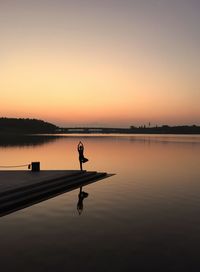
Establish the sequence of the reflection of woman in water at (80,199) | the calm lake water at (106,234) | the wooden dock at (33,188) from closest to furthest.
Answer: the calm lake water at (106,234) → the wooden dock at (33,188) → the reflection of woman in water at (80,199)

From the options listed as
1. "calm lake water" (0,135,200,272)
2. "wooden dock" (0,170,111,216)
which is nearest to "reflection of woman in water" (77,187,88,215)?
"calm lake water" (0,135,200,272)

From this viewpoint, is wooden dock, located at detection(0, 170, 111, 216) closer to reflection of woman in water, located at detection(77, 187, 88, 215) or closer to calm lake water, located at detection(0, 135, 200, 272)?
calm lake water, located at detection(0, 135, 200, 272)

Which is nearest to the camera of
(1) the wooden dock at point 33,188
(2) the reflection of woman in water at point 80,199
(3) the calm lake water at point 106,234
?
(3) the calm lake water at point 106,234

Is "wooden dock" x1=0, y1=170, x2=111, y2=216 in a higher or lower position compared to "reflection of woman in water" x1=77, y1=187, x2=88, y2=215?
higher

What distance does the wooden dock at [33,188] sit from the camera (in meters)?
19.2

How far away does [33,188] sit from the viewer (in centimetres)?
2252

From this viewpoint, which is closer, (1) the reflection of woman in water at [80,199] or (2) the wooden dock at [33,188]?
(2) the wooden dock at [33,188]

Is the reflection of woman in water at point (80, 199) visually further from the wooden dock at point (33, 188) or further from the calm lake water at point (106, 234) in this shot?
the wooden dock at point (33, 188)

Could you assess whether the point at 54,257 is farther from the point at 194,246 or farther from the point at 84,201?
the point at 84,201

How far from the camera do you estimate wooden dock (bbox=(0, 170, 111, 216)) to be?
19219 mm

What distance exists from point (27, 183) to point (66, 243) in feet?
32.1

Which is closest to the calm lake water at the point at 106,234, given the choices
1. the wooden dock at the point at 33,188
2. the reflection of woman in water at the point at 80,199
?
the reflection of woman in water at the point at 80,199

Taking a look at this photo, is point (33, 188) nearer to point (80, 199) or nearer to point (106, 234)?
point (80, 199)

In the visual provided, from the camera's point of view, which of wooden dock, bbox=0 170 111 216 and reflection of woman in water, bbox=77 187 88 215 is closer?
wooden dock, bbox=0 170 111 216
